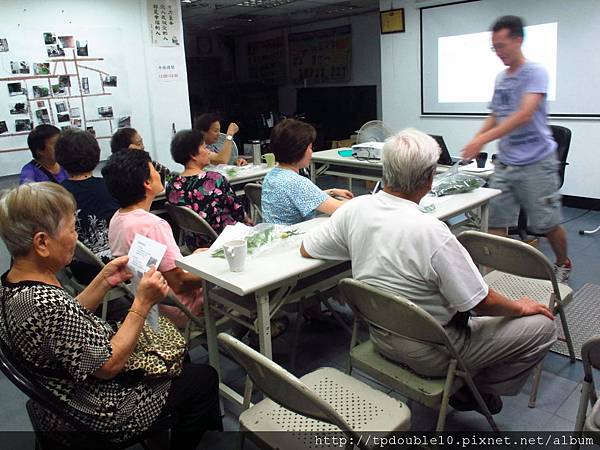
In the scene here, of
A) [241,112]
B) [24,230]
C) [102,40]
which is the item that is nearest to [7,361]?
[24,230]

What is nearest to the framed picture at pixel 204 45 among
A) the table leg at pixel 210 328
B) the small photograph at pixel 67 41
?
the small photograph at pixel 67 41

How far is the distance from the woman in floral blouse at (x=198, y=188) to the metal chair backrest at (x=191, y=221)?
6 centimetres

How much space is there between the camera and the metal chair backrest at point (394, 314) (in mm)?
1358

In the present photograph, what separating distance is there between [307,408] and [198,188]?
1.76m

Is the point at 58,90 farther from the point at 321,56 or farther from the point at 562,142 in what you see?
the point at 321,56

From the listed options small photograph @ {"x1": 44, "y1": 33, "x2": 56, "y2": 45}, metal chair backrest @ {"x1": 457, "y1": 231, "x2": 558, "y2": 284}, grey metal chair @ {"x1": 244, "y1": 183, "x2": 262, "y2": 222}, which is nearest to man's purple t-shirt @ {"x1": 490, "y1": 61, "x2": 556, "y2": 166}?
metal chair backrest @ {"x1": 457, "y1": 231, "x2": 558, "y2": 284}

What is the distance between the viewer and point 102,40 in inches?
161

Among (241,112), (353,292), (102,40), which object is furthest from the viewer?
(241,112)

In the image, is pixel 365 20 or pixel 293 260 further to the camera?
pixel 365 20

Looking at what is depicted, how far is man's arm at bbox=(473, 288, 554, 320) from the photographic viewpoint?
1.49 m

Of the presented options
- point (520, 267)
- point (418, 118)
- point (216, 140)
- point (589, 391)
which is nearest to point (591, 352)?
point (589, 391)

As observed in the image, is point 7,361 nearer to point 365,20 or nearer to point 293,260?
point 293,260

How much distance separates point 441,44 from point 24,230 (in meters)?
5.25

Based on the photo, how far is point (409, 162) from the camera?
4.91 ft
